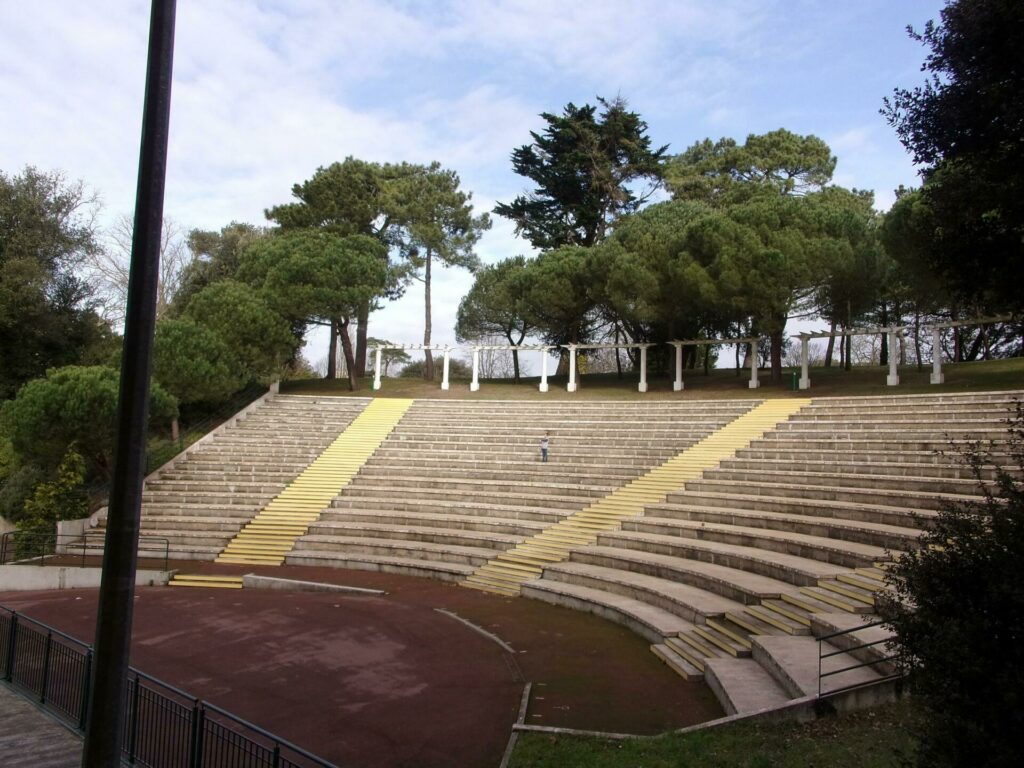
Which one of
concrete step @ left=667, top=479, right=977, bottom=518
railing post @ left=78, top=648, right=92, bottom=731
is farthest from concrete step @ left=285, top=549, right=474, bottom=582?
railing post @ left=78, top=648, right=92, bottom=731

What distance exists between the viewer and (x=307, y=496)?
2300 cm

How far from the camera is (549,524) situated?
19.1 m

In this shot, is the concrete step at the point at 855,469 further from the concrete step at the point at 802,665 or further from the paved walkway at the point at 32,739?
the paved walkway at the point at 32,739

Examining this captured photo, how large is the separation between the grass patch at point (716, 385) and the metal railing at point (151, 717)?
78.7 feet

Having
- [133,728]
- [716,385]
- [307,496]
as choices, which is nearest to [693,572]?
[133,728]

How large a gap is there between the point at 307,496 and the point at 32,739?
607 inches

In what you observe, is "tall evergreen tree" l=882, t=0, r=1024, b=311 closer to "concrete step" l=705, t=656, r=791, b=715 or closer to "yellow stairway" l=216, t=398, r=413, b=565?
"concrete step" l=705, t=656, r=791, b=715

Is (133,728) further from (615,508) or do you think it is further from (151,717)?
(615,508)

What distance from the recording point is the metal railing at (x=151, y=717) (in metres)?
6.52

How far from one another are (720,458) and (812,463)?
290cm

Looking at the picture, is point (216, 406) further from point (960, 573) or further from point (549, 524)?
point (960, 573)

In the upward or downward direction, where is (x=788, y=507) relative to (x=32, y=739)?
upward

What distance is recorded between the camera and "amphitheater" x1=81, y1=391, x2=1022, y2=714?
1105cm

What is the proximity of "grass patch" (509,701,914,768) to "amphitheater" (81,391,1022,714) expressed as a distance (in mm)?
591
